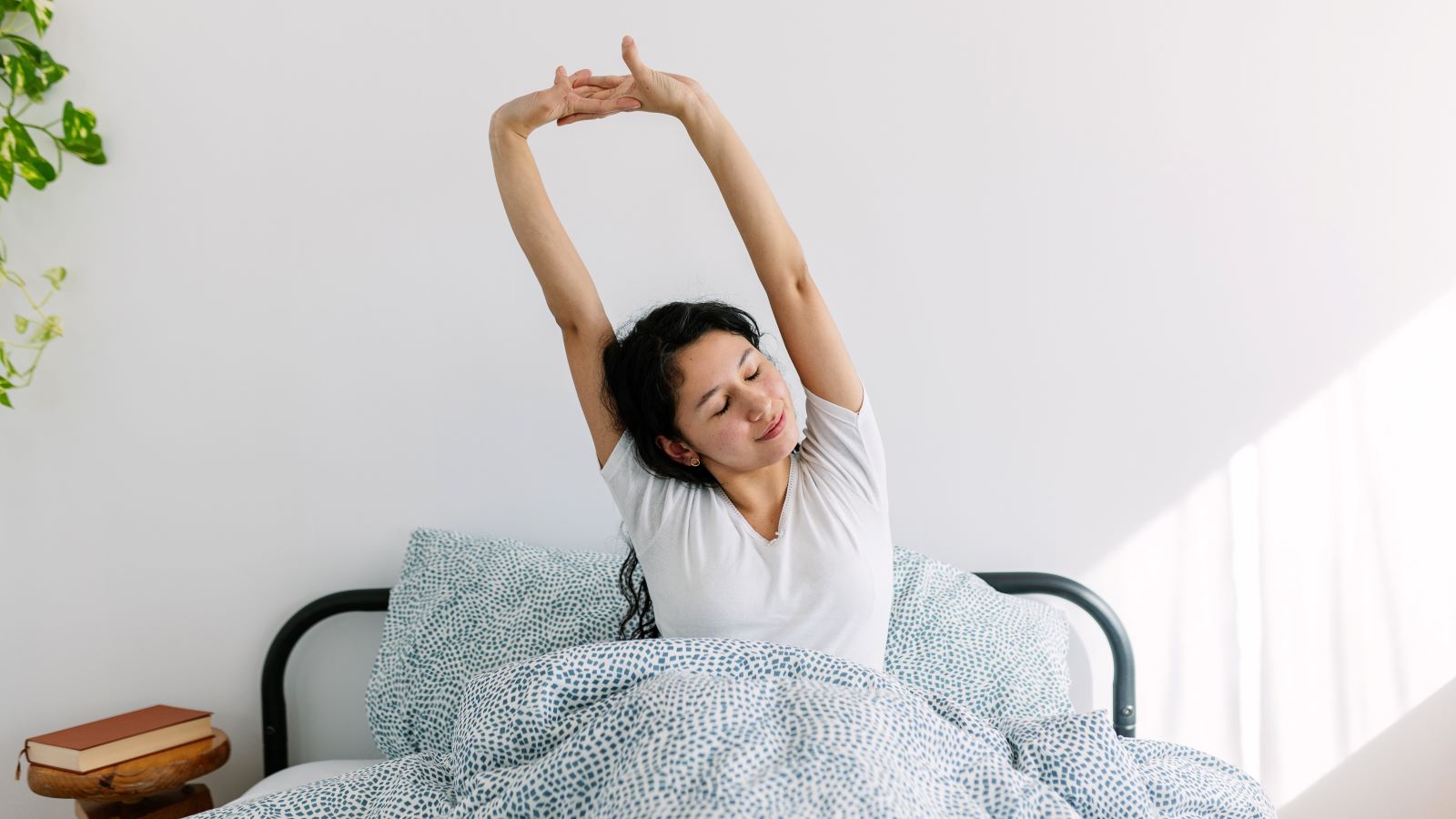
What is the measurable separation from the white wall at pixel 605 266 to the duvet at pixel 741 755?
2.10 feet

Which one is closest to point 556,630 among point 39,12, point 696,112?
point 696,112

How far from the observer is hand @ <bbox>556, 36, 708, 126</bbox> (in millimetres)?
1276

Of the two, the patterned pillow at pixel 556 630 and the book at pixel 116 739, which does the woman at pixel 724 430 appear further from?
the book at pixel 116 739

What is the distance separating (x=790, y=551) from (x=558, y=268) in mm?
474

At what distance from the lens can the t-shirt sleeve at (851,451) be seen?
4.24ft

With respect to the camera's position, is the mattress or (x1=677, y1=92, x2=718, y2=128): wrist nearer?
(x1=677, y1=92, x2=718, y2=128): wrist

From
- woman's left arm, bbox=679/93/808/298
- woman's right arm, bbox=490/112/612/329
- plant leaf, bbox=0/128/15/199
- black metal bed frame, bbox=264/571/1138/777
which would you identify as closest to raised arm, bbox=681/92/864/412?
woman's left arm, bbox=679/93/808/298

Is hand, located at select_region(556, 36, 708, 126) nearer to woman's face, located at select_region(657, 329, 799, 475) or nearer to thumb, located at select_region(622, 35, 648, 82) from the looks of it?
thumb, located at select_region(622, 35, 648, 82)

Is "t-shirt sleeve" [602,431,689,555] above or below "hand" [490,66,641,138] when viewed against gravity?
below

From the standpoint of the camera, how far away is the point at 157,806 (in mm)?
1637

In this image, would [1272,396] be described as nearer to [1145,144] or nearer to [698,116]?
[1145,144]

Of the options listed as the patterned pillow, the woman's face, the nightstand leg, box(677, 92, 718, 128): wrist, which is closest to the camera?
the woman's face

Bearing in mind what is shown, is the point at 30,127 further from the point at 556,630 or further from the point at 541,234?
the point at 556,630

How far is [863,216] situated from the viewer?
168cm
